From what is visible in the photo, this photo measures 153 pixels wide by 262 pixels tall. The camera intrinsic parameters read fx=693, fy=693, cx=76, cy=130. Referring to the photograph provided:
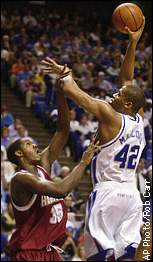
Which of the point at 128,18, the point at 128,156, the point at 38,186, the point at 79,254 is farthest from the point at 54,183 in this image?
the point at 79,254

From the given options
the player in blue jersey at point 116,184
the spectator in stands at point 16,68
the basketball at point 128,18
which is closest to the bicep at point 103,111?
the player in blue jersey at point 116,184

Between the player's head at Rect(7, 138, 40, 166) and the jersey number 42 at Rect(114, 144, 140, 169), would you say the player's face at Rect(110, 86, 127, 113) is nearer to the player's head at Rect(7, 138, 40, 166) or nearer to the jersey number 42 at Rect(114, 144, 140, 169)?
the jersey number 42 at Rect(114, 144, 140, 169)

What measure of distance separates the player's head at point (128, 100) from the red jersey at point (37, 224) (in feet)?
2.72

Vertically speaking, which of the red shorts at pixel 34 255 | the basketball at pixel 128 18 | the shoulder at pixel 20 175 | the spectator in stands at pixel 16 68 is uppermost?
the basketball at pixel 128 18

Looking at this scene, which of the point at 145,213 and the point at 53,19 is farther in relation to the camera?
the point at 53,19

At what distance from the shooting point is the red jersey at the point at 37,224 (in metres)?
5.10

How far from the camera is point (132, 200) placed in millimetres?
5473

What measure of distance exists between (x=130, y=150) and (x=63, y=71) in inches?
32.6

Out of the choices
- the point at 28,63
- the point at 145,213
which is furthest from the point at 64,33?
the point at 145,213

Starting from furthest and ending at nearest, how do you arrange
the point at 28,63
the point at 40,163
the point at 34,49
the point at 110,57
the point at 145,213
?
the point at 110,57, the point at 34,49, the point at 28,63, the point at 145,213, the point at 40,163

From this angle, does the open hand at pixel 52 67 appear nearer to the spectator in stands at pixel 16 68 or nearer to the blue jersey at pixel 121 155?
the blue jersey at pixel 121 155

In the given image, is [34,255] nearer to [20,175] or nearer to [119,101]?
[20,175]

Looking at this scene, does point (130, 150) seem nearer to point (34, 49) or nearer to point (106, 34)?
point (34, 49)

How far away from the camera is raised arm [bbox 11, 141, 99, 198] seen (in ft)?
15.9
